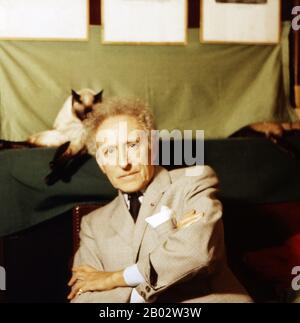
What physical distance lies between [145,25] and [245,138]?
1.77 ft

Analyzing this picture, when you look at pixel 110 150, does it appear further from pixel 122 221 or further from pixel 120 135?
pixel 122 221

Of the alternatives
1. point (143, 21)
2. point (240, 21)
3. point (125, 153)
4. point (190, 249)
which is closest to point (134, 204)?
point (125, 153)

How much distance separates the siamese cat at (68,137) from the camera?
1392mm

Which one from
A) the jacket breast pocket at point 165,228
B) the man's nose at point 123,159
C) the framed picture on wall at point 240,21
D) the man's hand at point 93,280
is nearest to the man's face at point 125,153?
the man's nose at point 123,159

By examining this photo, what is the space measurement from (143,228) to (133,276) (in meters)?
0.14

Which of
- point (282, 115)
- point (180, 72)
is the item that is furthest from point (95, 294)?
point (282, 115)

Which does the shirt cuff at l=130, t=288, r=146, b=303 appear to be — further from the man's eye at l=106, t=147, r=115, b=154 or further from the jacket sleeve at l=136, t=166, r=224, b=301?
the man's eye at l=106, t=147, r=115, b=154

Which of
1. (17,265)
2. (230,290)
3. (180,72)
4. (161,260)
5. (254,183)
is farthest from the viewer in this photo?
(180,72)

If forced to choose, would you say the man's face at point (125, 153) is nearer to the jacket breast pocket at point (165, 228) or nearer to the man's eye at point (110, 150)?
the man's eye at point (110, 150)

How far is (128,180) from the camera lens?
1.21m

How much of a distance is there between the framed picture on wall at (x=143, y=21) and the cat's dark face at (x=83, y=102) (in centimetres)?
21

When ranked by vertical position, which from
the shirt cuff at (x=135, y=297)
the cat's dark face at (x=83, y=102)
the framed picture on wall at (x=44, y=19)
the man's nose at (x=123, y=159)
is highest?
the framed picture on wall at (x=44, y=19)

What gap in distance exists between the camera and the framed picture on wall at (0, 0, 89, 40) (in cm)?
143
